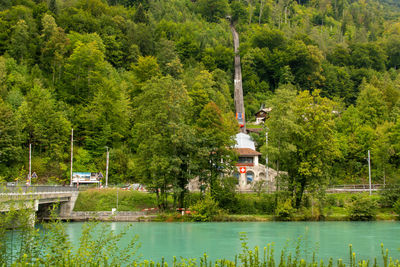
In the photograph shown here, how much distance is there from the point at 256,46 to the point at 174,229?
80718 mm

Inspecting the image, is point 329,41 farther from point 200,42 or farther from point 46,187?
point 46,187

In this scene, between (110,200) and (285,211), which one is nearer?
(285,211)

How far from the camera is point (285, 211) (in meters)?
49.0

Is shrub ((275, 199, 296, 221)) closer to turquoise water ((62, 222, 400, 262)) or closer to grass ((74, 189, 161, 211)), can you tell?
turquoise water ((62, 222, 400, 262))

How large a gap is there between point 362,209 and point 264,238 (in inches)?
724

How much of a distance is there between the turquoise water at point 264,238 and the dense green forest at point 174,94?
770cm

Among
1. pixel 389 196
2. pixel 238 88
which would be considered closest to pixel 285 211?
pixel 389 196

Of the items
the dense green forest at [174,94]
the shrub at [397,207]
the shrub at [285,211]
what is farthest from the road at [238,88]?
the shrub at [397,207]

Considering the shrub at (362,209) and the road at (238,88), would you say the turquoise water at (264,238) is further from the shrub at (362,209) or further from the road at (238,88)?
the road at (238,88)

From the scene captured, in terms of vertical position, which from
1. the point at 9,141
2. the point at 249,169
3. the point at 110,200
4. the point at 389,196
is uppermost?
the point at 9,141

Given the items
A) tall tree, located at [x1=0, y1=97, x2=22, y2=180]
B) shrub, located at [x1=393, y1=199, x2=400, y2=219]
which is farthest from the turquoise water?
tall tree, located at [x1=0, y1=97, x2=22, y2=180]

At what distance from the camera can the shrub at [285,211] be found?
4912cm

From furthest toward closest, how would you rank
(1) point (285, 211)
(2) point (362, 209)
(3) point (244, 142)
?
(3) point (244, 142), (2) point (362, 209), (1) point (285, 211)

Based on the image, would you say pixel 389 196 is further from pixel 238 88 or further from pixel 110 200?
pixel 238 88
